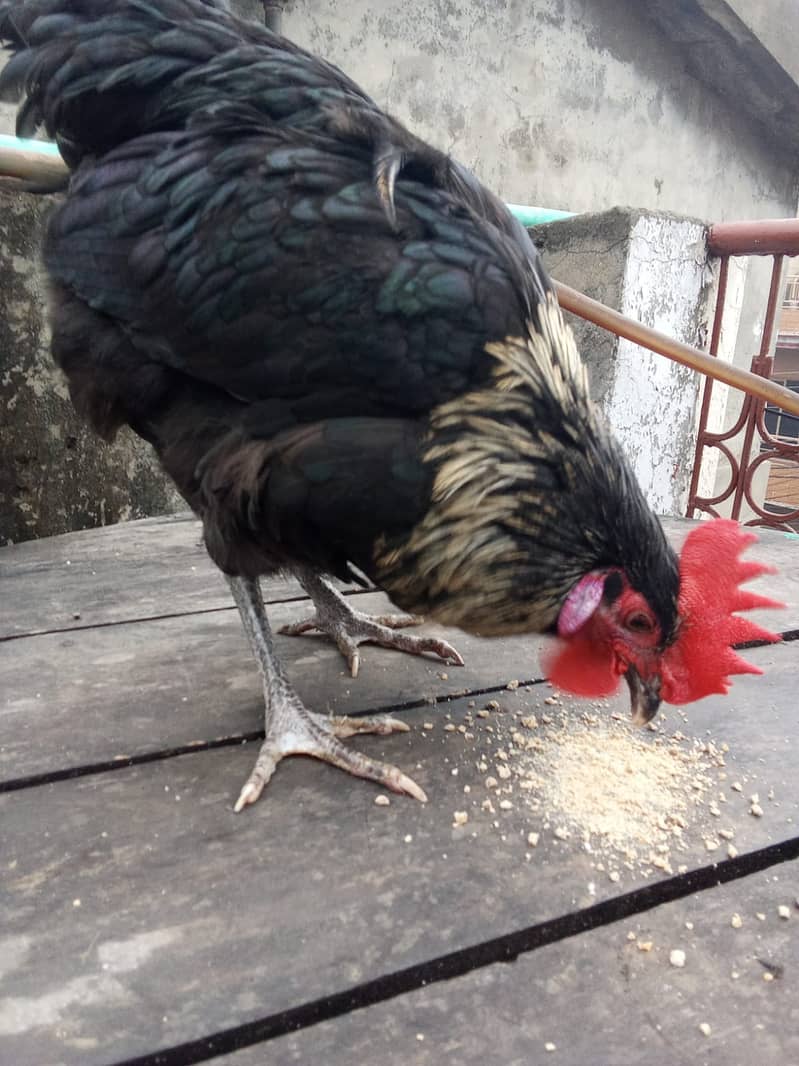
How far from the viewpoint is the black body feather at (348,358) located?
1450 mm

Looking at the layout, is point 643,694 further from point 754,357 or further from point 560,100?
point 560,100

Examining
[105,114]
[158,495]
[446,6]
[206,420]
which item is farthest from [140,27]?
[446,6]

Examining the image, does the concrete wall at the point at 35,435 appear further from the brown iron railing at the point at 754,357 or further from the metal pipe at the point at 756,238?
the metal pipe at the point at 756,238

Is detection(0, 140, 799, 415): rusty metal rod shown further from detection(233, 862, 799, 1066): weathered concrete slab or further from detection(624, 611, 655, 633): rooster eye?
detection(233, 862, 799, 1066): weathered concrete slab

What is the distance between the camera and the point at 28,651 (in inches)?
74.2

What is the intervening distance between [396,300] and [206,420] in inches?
18.3

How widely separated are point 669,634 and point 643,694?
0.13 meters

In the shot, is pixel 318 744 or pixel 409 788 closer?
pixel 409 788

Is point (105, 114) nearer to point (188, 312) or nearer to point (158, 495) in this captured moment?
point (188, 312)

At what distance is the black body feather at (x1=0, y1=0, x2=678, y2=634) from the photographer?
145cm

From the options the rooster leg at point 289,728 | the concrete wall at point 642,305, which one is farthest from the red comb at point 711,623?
the concrete wall at point 642,305

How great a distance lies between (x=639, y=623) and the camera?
4.83 feet

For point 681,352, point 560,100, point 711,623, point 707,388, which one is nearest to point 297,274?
point 711,623

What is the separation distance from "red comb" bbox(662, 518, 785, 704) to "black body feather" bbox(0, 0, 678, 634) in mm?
50
